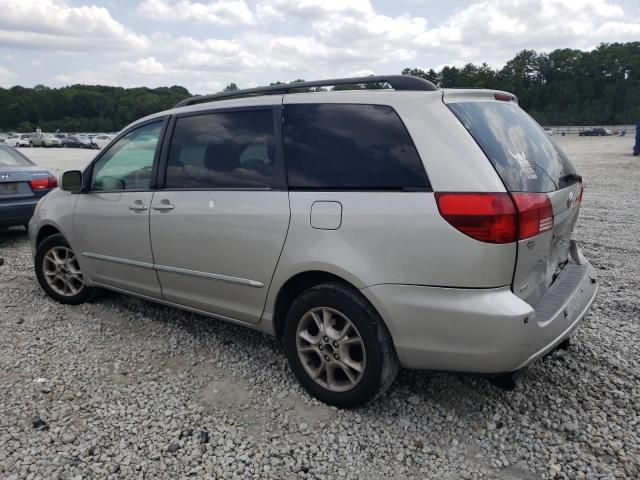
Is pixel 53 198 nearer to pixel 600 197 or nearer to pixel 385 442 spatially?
pixel 385 442

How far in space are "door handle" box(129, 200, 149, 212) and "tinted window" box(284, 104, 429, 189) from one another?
1314mm

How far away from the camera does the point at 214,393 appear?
326 cm

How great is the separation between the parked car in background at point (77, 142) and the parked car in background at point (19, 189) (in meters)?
47.3

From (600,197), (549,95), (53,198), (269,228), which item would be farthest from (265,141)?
(549,95)

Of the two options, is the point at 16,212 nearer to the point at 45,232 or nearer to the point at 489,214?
the point at 45,232

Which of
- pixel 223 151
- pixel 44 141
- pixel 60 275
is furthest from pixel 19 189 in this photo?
pixel 44 141

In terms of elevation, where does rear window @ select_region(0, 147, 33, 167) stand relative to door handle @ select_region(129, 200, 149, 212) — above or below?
above

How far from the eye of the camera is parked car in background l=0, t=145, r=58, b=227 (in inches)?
275

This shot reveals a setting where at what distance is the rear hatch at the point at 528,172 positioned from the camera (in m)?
2.59

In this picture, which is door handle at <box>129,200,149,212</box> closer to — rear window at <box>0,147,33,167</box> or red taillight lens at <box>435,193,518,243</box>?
red taillight lens at <box>435,193,518,243</box>

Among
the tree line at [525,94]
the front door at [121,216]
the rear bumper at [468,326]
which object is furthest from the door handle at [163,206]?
the tree line at [525,94]

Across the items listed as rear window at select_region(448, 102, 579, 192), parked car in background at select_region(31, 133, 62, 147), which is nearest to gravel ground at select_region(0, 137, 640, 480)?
rear window at select_region(448, 102, 579, 192)

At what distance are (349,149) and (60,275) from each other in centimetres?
326

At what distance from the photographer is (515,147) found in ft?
9.18
